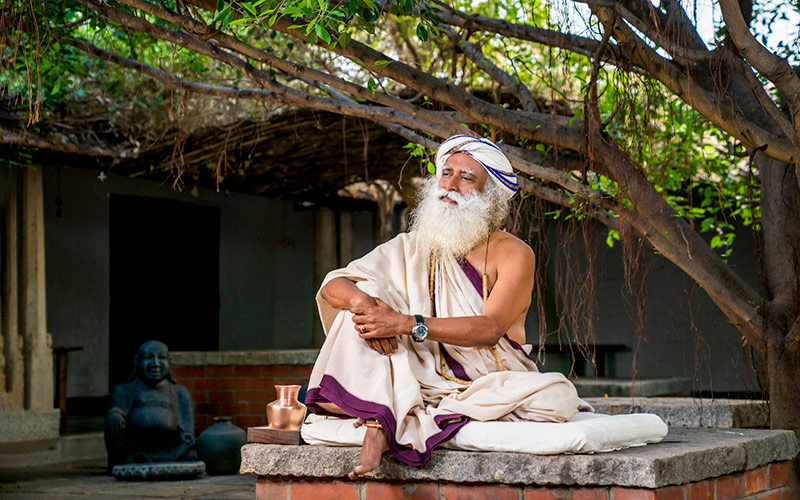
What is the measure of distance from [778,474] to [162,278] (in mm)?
8324

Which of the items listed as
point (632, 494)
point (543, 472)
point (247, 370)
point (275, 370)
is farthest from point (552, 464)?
point (247, 370)

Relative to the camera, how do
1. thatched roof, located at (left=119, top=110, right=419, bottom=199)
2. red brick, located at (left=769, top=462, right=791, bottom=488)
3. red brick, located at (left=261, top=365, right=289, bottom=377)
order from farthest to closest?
red brick, located at (left=261, top=365, right=289, bottom=377), thatched roof, located at (left=119, top=110, right=419, bottom=199), red brick, located at (left=769, top=462, right=791, bottom=488)

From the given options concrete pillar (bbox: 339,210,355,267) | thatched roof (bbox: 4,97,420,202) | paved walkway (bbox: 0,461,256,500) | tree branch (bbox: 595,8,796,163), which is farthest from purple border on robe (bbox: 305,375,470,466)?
concrete pillar (bbox: 339,210,355,267)

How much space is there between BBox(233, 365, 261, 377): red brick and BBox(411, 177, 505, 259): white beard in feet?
19.1

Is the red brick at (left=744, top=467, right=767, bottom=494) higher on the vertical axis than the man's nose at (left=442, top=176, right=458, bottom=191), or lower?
lower

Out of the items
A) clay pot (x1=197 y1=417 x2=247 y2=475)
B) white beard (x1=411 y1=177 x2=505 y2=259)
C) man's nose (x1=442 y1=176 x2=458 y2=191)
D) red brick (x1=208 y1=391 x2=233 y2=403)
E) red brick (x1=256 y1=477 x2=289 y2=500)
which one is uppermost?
man's nose (x1=442 y1=176 x2=458 y2=191)

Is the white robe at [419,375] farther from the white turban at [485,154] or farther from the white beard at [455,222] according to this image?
the white turban at [485,154]

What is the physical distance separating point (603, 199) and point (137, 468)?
175 inches

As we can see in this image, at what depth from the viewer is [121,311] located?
34.2 ft

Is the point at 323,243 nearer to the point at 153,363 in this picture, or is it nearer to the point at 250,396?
the point at 250,396

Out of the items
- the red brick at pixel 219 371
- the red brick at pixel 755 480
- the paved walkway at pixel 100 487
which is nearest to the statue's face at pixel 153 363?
the paved walkway at pixel 100 487

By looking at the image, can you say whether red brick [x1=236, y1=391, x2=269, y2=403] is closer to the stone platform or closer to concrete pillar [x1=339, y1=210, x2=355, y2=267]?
concrete pillar [x1=339, y1=210, x2=355, y2=267]

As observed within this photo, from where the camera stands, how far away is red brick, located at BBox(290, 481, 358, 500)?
3004 millimetres

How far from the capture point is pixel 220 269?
36.0 ft
